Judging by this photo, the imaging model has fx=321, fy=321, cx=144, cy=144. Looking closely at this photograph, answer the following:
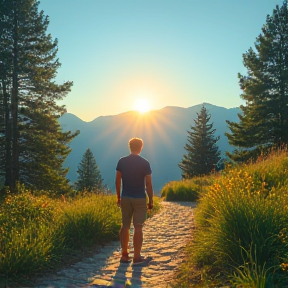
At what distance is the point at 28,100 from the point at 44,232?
18936mm

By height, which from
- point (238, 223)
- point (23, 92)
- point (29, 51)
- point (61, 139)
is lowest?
point (238, 223)

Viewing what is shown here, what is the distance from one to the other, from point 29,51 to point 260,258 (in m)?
22.7

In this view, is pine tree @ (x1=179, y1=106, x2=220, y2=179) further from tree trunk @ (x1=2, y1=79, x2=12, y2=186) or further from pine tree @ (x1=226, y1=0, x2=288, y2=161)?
tree trunk @ (x1=2, y1=79, x2=12, y2=186)

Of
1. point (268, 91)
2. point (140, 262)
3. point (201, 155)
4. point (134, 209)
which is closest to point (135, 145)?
point (134, 209)

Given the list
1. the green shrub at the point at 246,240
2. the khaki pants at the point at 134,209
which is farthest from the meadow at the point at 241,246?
the khaki pants at the point at 134,209

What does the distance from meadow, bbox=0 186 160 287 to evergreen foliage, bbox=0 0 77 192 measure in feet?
46.5

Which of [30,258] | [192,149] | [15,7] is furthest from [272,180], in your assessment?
[192,149]

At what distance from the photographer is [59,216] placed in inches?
308

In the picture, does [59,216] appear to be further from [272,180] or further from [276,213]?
[272,180]

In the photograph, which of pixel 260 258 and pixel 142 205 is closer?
pixel 260 258

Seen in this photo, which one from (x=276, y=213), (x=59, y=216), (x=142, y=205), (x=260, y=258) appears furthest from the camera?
(x=59, y=216)

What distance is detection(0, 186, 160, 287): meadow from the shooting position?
5148mm

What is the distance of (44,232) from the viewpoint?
6.11 m

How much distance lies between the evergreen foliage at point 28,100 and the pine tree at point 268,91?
15.9 meters
